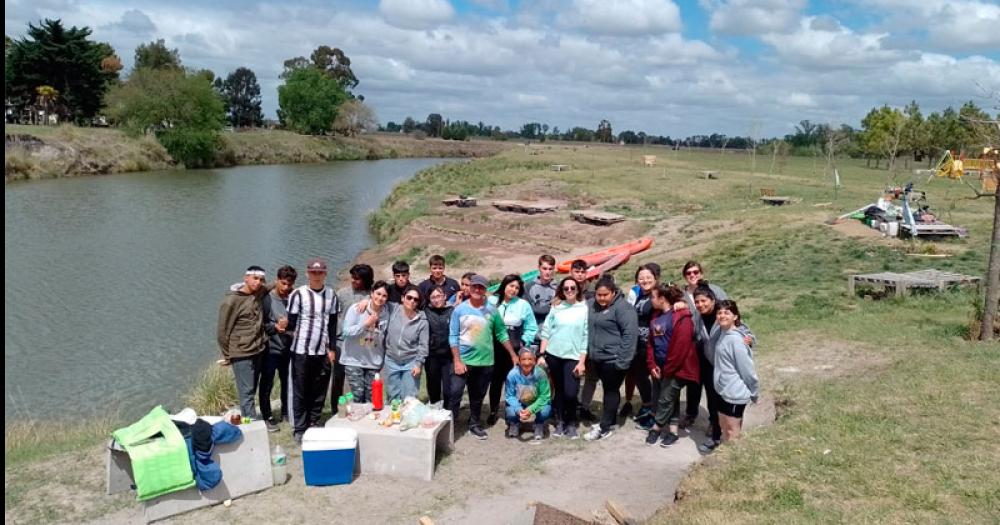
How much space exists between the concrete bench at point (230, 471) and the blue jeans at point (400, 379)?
1.34 m

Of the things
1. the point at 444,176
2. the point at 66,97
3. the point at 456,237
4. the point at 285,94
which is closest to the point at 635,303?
the point at 456,237

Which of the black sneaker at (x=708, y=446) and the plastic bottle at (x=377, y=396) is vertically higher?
the plastic bottle at (x=377, y=396)

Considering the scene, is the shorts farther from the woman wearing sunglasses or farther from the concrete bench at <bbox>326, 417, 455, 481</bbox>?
the concrete bench at <bbox>326, 417, 455, 481</bbox>

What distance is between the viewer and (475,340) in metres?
7.45

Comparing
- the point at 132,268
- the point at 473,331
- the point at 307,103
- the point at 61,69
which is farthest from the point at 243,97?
the point at 473,331

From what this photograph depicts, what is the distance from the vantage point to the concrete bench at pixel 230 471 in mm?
6355

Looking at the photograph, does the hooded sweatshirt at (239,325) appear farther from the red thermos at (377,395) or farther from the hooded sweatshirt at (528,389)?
the hooded sweatshirt at (528,389)

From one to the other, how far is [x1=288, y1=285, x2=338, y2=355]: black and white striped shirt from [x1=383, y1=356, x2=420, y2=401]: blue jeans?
0.65 meters

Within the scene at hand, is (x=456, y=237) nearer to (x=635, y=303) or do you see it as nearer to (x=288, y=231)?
(x=288, y=231)

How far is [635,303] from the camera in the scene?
786 cm

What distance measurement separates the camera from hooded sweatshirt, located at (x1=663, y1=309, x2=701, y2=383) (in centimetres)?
716

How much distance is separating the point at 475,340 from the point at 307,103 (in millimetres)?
94873

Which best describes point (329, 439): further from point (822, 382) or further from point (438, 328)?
point (822, 382)

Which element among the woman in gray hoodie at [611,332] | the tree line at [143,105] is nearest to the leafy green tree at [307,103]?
the tree line at [143,105]
